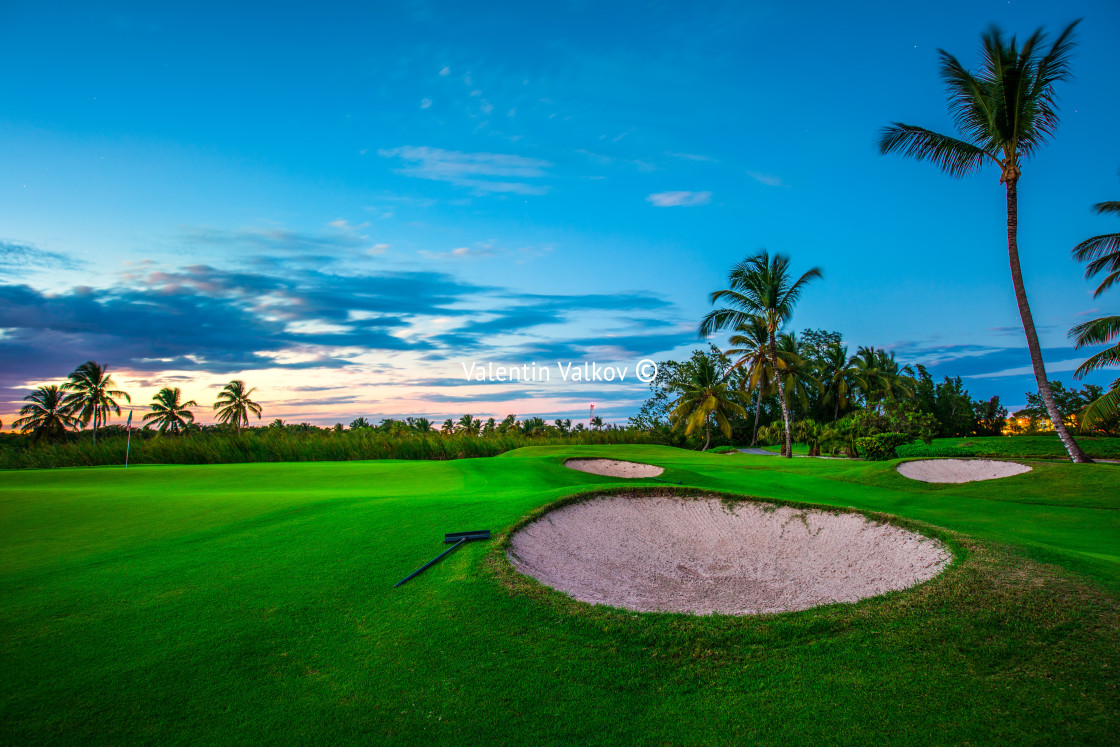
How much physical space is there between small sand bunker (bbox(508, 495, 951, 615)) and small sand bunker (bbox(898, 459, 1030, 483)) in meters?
9.89

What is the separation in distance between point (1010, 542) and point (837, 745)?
5798 millimetres

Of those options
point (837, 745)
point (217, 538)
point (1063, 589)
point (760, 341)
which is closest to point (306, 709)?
point (837, 745)

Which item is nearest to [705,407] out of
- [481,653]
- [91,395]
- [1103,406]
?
[1103,406]

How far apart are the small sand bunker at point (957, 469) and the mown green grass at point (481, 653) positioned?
35.3 feet

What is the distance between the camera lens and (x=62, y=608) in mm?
5145

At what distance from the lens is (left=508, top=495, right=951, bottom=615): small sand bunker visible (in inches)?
266

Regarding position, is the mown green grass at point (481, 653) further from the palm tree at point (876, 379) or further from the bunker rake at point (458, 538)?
the palm tree at point (876, 379)

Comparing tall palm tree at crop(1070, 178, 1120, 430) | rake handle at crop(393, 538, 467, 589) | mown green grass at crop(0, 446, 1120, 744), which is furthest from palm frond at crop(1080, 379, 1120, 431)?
rake handle at crop(393, 538, 467, 589)

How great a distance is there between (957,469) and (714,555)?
12.9 metres

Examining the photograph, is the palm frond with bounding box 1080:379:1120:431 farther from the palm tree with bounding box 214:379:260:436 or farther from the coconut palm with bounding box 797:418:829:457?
the palm tree with bounding box 214:379:260:436

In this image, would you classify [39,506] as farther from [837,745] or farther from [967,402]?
[967,402]

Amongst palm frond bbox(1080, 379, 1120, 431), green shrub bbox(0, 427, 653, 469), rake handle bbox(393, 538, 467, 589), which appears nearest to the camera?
rake handle bbox(393, 538, 467, 589)

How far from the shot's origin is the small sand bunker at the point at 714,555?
6.75m

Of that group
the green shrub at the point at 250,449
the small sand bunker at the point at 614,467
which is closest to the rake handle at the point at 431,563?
the small sand bunker at the point at 614,467
